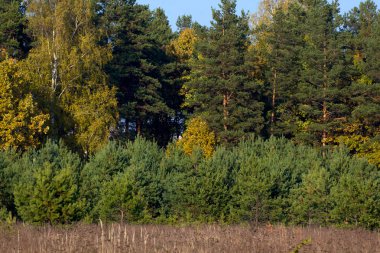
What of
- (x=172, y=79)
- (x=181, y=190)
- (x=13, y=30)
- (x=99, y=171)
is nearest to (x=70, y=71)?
(x=13, y=30)

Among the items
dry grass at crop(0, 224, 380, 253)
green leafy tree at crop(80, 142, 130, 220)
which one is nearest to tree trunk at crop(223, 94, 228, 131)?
green leafy tree at crop(80, 142, 130, 220)

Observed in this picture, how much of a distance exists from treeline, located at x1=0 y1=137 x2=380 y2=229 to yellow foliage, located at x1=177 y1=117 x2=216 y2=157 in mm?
15517

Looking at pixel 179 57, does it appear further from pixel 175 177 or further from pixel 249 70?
pixel 175 177

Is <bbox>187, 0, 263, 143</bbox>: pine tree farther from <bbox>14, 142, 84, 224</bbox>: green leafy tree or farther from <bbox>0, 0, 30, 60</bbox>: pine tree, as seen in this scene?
<bbox>14, 142, 84, 224</bbox>: green leafy tree

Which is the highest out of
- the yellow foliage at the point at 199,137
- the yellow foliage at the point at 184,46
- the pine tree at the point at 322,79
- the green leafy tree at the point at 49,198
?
the yellow foliage at the point at 184,46

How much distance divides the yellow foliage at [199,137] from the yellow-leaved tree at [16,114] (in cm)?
1166

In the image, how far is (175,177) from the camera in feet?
111

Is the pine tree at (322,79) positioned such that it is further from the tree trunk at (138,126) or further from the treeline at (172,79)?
the tree trunk at (138,126)

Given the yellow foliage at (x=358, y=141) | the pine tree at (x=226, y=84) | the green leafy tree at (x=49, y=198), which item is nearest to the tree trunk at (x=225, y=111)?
the pine tree at (x=226, y=84)

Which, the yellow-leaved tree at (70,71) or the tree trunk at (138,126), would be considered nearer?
the yellow-leaved tree at (70,71)

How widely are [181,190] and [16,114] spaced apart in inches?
611

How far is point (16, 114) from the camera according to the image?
146 feet

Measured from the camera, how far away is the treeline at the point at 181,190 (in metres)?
27.8

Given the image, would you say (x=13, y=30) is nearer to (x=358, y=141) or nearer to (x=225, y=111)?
(x=225, y=111)
